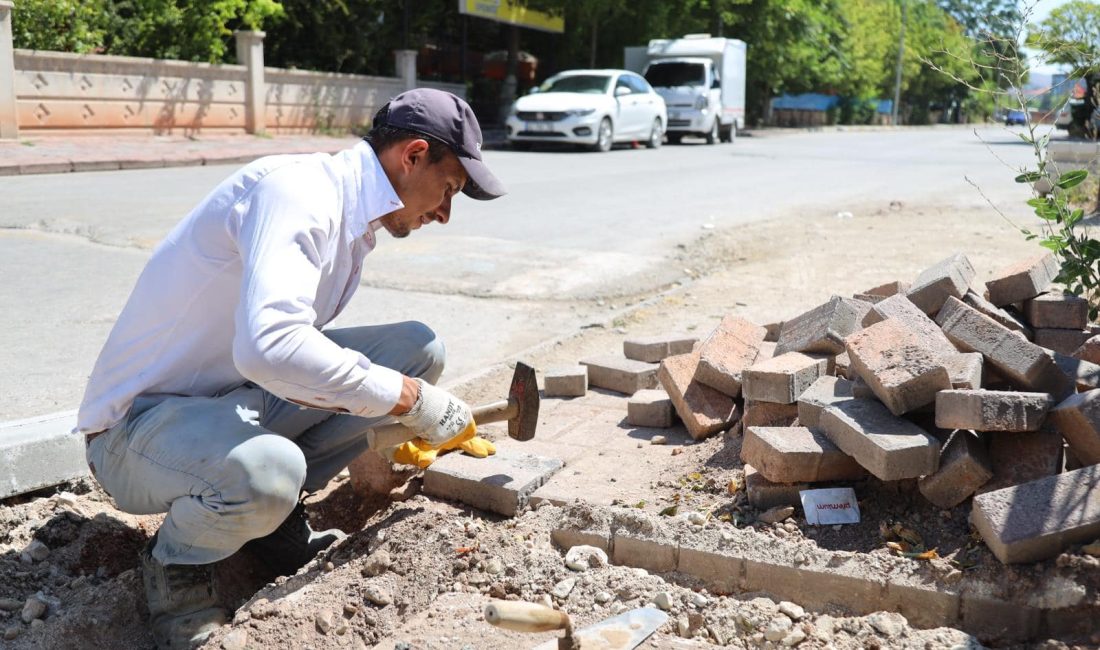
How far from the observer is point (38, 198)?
32.9 ft

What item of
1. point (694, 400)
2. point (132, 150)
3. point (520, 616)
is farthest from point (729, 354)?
point (132, 150)

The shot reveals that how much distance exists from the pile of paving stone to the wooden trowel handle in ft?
4.01

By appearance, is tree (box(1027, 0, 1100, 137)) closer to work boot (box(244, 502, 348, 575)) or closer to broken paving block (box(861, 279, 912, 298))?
broken paving block (box(861, 279, 912, 298))

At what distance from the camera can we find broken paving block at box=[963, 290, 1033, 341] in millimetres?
3809

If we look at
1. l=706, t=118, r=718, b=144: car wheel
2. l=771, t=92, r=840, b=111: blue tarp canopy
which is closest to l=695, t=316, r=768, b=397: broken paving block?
l=706, t=118, r=718, b=144: car wheel

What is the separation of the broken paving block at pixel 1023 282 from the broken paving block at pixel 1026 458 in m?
1.23

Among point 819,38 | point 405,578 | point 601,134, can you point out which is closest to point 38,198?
point 405,578

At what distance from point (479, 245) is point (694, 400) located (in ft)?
15.5

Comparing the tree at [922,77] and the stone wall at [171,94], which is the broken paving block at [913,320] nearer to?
the stone wall at [171,94]

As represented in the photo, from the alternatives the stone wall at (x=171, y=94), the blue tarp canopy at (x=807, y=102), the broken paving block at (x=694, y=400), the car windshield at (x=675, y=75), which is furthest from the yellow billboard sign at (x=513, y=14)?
the broken paving block at (x=694, y=400)

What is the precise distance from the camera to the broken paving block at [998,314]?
3.81m

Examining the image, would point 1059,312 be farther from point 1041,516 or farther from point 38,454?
point 38,454

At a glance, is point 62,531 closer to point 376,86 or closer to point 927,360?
point 927,360

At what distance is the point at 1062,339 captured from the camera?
3889mm
